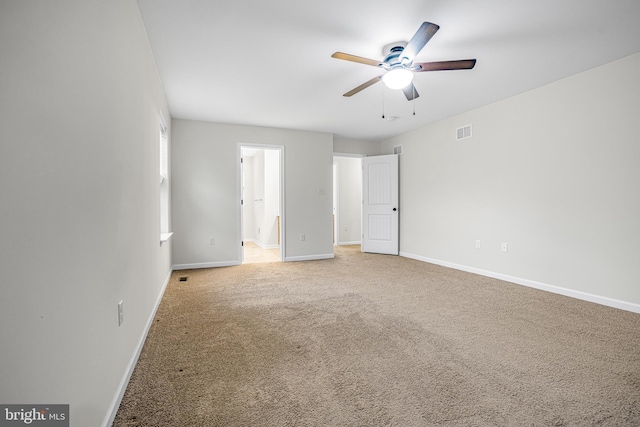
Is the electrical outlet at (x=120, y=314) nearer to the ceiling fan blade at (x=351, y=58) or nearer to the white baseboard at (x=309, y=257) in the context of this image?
the ceiling fan blade at (x=351, y=58)

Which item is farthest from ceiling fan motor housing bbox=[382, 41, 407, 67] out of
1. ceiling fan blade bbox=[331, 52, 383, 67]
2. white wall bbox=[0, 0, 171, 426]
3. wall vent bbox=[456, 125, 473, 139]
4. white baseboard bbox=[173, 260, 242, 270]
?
white baseboard bbox=[173, 260, 242, 270]

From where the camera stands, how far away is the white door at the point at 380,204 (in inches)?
240

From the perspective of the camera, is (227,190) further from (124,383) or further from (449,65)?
(449,65)

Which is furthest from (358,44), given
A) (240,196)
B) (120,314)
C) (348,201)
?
(348,201)

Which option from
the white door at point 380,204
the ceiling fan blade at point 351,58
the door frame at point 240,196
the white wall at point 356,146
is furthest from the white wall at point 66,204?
the white door at point 380,204

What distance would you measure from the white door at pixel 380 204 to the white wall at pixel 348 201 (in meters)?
1.20

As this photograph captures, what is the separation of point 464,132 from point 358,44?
2.79 metres

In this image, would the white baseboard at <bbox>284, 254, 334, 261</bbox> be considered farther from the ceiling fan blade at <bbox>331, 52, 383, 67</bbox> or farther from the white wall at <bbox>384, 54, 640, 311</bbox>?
the ceiling fan blade at <bbox>331, 52, 383, 67</bbox>

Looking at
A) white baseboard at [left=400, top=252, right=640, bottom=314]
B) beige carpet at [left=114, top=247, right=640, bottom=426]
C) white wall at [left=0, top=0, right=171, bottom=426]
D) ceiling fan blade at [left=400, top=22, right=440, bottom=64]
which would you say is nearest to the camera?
white wall at [left=0, top=0, right=171, bottom=426]

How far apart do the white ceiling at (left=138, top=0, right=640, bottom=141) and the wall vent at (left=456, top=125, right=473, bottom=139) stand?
0.50 metres

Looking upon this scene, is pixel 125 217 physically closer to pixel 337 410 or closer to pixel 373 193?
pixel 337 410

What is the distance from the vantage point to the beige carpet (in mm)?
1487

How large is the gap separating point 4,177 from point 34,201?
5.4 inches

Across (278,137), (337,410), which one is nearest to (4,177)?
(337,410)
